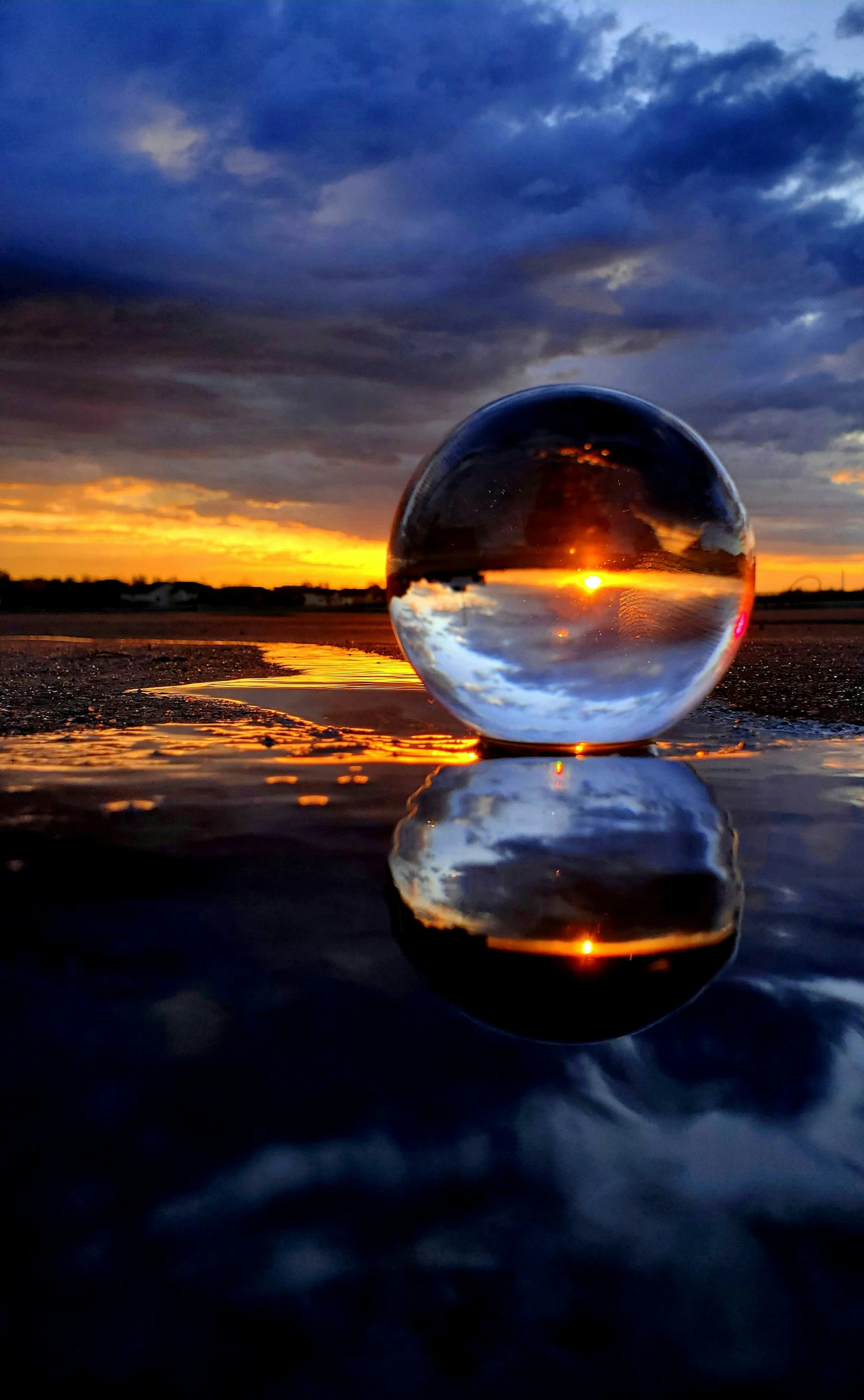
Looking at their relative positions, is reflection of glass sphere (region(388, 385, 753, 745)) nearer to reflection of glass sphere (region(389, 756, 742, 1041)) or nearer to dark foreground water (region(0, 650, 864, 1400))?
reflection of glass sphere (region(389, 756, 742, 1041))

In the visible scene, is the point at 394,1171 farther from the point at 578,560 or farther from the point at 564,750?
the point at 564,750

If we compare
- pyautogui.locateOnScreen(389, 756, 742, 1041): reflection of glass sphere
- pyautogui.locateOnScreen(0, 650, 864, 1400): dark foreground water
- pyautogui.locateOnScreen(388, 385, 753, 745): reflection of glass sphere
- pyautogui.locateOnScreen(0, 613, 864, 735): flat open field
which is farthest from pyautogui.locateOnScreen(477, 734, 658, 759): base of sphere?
pyautogui.locateOnScreen(0, 650, 864, 1400): dark foreground water

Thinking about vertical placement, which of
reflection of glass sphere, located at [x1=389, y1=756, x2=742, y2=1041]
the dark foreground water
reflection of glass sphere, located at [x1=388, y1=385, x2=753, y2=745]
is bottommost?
the dark foreground water

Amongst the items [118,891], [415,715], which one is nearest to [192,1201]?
[118,891]

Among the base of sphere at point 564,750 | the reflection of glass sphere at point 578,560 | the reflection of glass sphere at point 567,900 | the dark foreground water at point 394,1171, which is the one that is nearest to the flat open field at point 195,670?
the base of sphere at point 564,750

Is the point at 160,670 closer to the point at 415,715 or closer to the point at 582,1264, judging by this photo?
the point at 415,715

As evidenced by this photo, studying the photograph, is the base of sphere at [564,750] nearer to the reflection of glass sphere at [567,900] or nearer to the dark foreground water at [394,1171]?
the reflection of glass sphere at [567,900]
